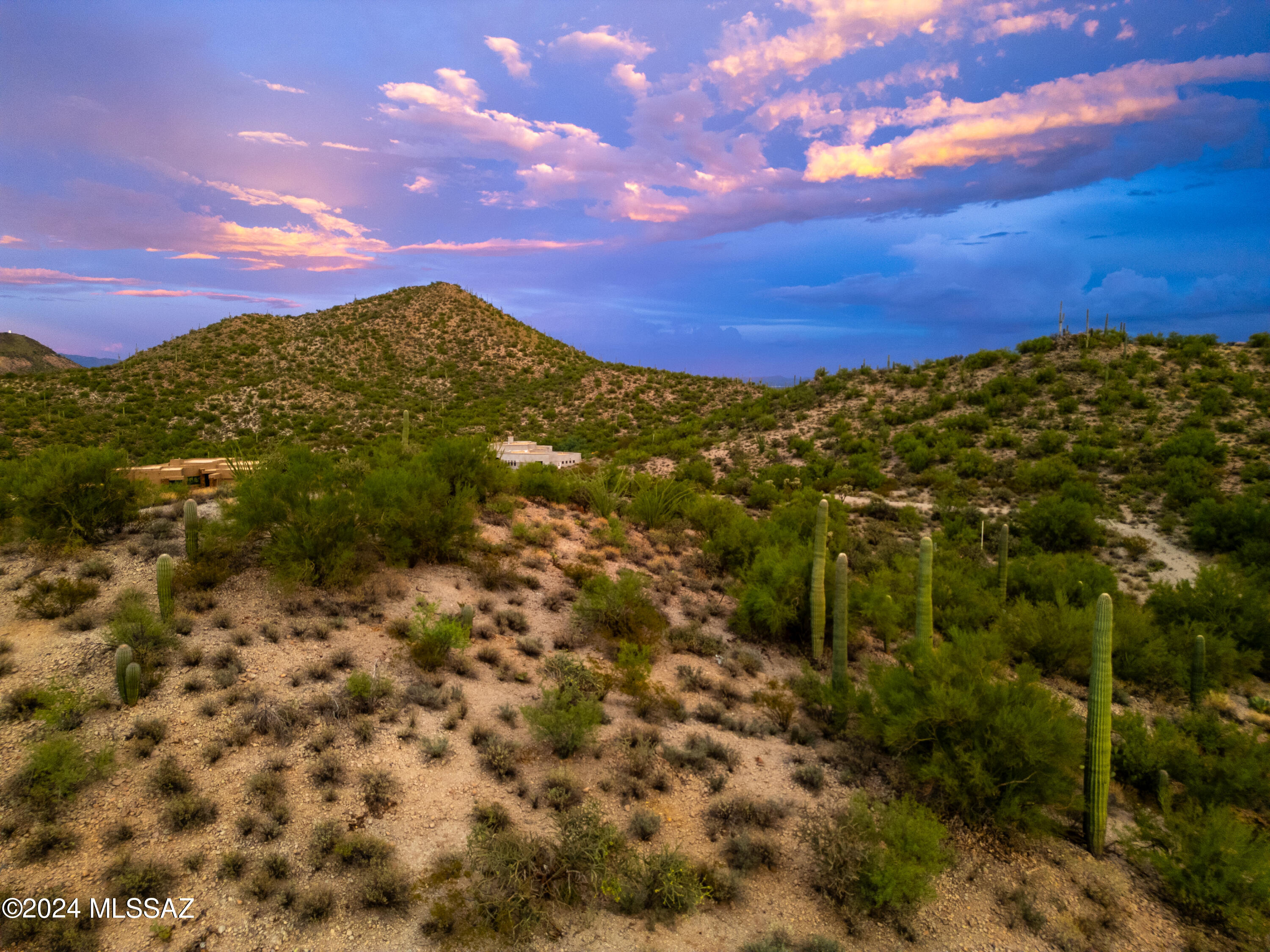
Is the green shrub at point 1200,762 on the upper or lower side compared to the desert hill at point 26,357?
lower

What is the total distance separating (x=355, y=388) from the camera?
163ft

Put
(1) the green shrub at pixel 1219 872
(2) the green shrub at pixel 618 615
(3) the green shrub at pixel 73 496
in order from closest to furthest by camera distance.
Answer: (1) the green shrub at pixel 1219 872, (3) the green shrub at pixel 73 496, (2) the green shrub at pixel 618 615

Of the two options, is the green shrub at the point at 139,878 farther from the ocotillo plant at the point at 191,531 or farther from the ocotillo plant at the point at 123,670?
the ocotillo plant at the point at 191,531

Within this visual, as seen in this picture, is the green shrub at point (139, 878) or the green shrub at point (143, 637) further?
the green shrub at point (143, 637)

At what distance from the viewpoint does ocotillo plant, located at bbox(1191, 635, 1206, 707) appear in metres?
11.0

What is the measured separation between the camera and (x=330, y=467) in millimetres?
11086

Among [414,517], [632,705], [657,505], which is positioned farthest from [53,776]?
[657,505]

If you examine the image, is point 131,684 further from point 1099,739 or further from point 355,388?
point 355,388

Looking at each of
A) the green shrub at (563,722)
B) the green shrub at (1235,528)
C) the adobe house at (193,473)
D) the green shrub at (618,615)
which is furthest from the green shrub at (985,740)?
the adobe house at (193,473)

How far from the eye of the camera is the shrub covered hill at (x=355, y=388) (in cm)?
3544

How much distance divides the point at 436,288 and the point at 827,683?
74547 millimetres

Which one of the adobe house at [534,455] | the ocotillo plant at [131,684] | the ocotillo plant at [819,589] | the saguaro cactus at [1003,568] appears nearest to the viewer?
the ocotillo plant at [131,684]

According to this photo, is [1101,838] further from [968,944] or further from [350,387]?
[350,387]

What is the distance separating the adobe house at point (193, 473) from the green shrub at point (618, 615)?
Result: 35.4 ft
